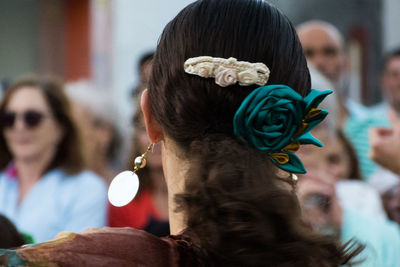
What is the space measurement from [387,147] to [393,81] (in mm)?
2403

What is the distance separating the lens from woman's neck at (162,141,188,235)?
1.29 m

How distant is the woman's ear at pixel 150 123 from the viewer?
4.46 ft

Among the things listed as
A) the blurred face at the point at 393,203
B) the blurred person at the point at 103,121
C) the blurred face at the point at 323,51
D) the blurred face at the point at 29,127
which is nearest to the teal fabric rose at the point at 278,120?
the blurred face at the point at 393,203

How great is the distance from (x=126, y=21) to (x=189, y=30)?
5.38m

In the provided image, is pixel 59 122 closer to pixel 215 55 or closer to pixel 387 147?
pixel 387 147

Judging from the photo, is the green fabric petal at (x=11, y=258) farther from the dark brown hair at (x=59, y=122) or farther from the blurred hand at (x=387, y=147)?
the dark brown hair at (x=59, y=122)

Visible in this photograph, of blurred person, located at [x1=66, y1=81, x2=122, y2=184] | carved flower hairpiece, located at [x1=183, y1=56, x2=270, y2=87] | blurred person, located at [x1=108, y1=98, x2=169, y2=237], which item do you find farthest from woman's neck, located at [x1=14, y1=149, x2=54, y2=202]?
carved flower hairpiece, located at [x1=183, y1=56, x2=270, y2=87]

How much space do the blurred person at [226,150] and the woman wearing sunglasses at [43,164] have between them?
6.44ft

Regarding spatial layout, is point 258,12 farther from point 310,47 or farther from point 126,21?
point 126,21

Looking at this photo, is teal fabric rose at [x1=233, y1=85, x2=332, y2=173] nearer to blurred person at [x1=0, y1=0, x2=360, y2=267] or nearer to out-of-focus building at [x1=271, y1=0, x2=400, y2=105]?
blurred person at [x1=0, y1=0, x2=360, y2=267]

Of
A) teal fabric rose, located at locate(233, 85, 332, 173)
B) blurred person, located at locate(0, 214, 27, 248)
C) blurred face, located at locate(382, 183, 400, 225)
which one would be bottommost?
blurred face, located at locate(382, 183, 400, 225)

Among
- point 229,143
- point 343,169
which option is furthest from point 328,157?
point 229,143

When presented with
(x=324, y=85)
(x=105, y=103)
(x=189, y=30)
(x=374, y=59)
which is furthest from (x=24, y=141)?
(x=374, y=59)

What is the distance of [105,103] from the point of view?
15.1 ft
